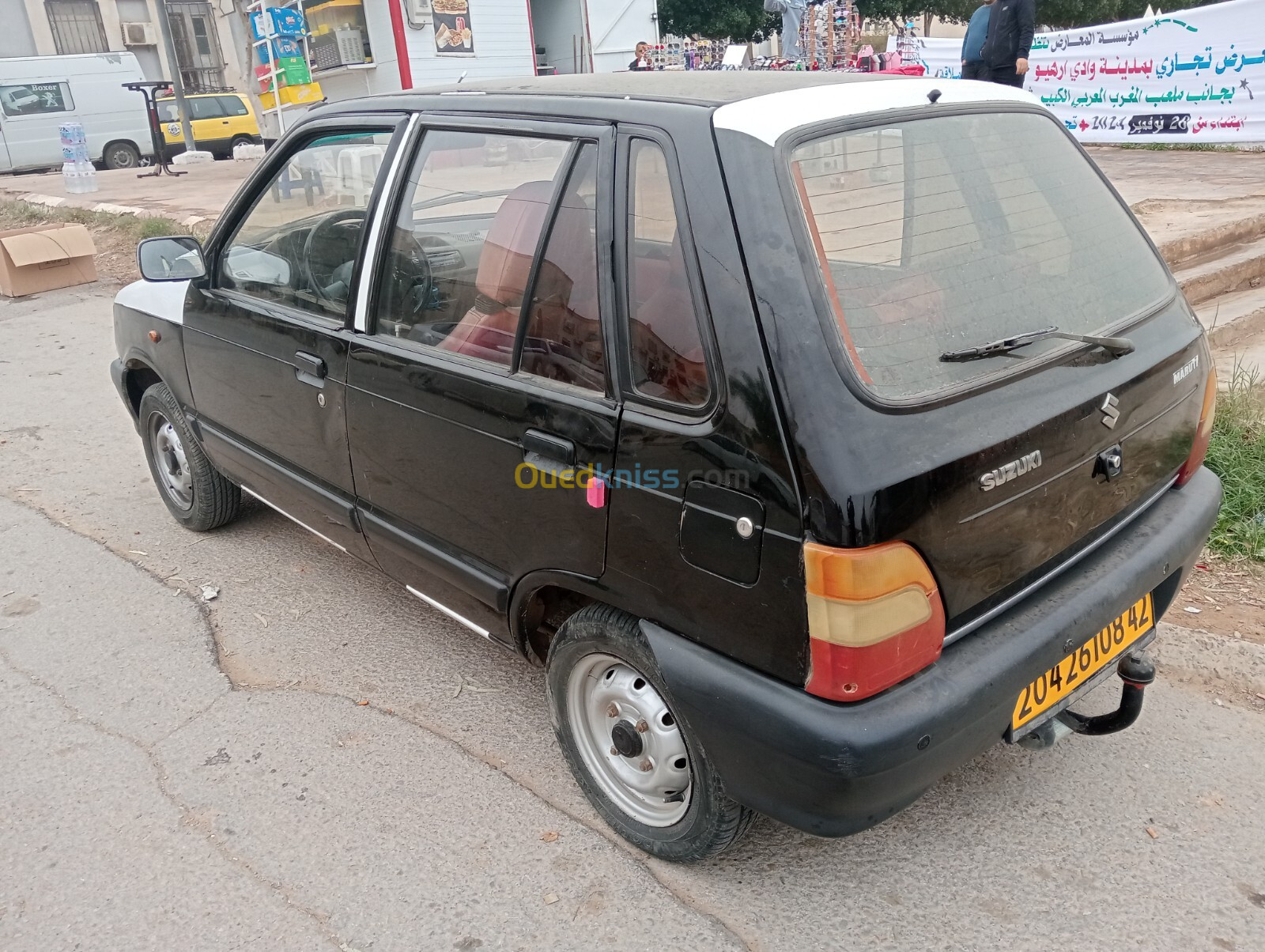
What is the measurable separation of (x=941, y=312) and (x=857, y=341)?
0.28 meters

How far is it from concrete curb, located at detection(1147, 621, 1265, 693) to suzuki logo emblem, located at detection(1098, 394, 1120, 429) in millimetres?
1291

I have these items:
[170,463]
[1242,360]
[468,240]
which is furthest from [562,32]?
[468,240]

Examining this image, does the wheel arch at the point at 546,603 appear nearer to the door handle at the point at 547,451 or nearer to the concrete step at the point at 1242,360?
the door handle at the point at 547,451

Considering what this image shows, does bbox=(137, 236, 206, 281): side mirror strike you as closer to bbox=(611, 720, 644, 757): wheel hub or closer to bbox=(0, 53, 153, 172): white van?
bbox=(611, 720, 644, 757): wheel hub

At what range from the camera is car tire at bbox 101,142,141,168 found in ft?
71.8

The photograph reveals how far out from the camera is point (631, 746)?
2328mm

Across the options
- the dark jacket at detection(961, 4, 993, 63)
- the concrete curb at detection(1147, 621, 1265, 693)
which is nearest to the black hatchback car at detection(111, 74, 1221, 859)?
the concrete curb at detection(1147, 621, 1265, 693)

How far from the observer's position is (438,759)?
277 centimetres

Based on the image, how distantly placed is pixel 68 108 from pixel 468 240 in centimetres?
2341

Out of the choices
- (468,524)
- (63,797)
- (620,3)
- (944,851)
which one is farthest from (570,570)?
(620,3)

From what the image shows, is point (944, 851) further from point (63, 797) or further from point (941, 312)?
point (63, 797)

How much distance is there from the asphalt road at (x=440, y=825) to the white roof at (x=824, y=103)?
1.73 metres

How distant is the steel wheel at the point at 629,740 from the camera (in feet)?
7.48

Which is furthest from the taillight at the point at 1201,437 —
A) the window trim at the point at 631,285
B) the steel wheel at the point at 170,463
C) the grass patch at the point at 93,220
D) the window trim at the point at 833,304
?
the grass patch at the point at 93,220
